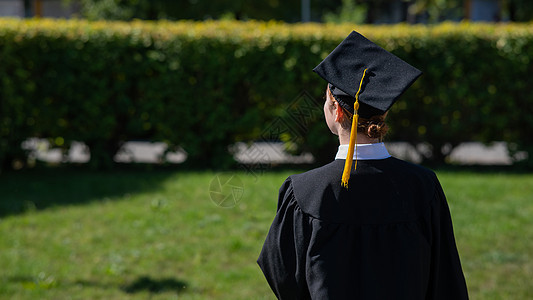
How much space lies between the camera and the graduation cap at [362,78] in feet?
6.50

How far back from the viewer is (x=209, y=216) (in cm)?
616

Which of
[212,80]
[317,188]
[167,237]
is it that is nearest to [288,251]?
[317,188]

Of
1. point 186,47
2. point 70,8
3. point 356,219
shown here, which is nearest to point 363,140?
point 356,219

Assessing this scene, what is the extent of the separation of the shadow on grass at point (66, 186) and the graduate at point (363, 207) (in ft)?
17.1

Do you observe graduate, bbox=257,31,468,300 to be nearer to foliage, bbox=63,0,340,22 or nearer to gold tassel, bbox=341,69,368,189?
gold tassel, bbox=341,69,368,189

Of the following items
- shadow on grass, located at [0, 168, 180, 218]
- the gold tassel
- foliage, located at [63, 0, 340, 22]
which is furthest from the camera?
foliage, located at [63, 0, 340, 22]

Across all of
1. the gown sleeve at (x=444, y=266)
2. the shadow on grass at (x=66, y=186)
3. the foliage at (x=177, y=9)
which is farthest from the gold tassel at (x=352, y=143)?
the foliage at (x=177, y=9)

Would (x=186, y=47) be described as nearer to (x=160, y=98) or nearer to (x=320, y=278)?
(x=160, y=98)

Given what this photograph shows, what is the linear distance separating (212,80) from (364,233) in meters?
6.86

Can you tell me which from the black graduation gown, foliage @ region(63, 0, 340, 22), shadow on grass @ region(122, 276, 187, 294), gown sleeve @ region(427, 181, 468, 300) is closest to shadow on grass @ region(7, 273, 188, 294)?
shadow on grass @ region(122, 276, 187, 294)

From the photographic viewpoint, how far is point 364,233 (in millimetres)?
2037

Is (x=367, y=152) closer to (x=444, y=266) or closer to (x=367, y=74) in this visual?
(x=367, y=74)

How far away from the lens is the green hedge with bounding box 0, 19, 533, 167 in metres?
8.40

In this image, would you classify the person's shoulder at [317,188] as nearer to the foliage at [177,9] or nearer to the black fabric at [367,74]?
the black fabric at [367,74]
